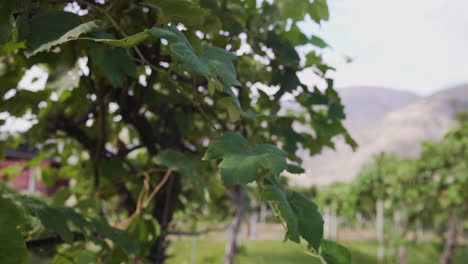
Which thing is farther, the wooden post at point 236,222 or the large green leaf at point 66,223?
the wooden post at point 236,222

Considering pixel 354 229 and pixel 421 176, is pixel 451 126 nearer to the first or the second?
pixel 421 176

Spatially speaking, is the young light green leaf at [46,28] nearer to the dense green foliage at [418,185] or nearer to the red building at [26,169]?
the red building at [26,169]

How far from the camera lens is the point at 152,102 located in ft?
4.92

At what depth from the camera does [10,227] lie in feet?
2.17

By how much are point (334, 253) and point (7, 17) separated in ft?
2.54

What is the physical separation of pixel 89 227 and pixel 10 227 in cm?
47

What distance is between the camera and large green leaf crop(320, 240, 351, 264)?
2.88 feet

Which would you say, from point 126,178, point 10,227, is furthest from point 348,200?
point 10,227

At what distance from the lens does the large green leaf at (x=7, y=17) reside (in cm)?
62

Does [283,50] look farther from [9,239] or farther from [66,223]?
[9,239]

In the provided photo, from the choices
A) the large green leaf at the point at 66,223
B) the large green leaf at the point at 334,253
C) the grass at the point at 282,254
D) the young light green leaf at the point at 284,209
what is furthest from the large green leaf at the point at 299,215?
the grass at the point at 282,254

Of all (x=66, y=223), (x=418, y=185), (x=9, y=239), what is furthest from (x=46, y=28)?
(x=418, y=185)

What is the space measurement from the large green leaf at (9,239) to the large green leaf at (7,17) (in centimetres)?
26

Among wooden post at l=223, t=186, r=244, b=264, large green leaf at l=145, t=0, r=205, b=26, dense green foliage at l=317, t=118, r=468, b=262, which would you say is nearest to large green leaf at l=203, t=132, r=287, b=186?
large green leaf at l=145, t=0, r=205, b=26
